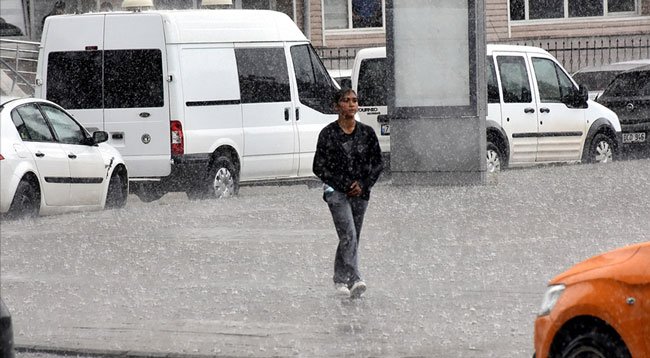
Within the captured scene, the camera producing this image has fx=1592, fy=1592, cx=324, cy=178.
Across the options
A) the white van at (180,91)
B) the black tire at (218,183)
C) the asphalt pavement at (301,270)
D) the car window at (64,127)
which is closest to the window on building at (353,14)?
the white van at (180,91)

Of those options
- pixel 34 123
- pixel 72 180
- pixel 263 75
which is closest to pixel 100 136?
pixel 72 180

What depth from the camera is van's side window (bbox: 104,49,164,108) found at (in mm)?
18891

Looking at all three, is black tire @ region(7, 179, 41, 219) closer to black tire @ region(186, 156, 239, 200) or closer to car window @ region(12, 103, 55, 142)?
car window @ region(12, 103, 55, 142)

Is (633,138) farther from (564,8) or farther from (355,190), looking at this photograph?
(564,8)

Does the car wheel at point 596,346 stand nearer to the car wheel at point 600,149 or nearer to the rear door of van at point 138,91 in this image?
the rear door of van at point 138,91

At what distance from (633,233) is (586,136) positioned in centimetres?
929

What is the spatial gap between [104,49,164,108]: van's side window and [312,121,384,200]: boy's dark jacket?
808 centimetres

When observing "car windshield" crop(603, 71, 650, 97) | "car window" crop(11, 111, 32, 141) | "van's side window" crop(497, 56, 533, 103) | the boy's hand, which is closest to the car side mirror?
"car window" crop(11, 111, 32, 141)

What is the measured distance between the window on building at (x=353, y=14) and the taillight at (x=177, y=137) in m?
22.5

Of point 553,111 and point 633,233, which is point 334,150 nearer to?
point 633,233

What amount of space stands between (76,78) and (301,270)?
7.74 meters

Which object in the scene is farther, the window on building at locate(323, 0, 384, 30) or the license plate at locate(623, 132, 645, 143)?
the window on building at locate(323, 0, 384, 30)

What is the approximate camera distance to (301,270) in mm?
12453

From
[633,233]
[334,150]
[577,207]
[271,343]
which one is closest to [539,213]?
[577,207]
